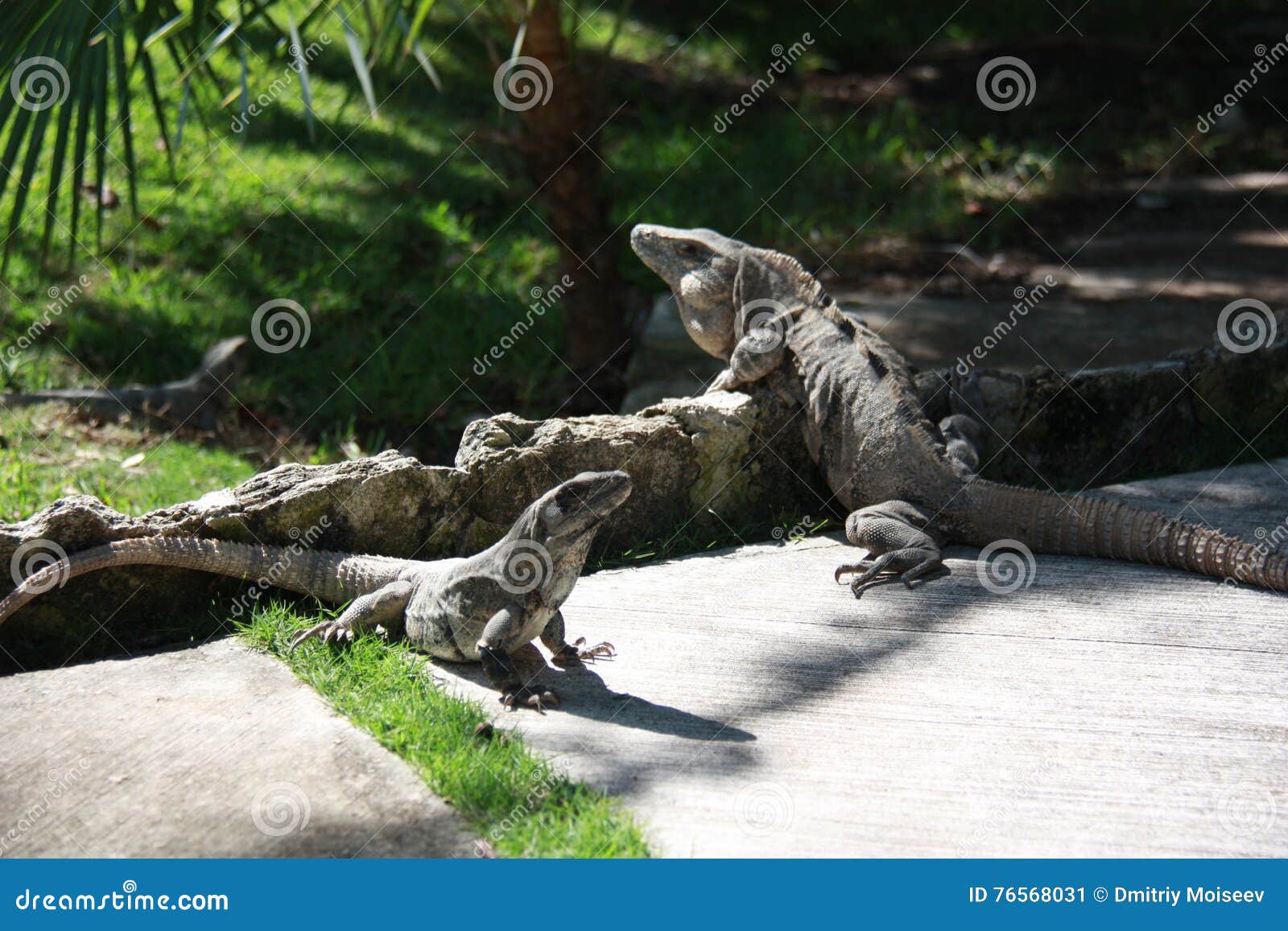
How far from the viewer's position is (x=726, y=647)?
4359 millimetres

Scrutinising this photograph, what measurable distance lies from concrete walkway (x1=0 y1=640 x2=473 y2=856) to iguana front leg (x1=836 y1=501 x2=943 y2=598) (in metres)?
2.07

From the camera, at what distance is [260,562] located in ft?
14.8

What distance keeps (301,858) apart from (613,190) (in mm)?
6751

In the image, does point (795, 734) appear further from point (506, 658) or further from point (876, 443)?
point (876, 443)

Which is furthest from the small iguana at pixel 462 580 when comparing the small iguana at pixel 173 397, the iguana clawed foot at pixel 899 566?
the small iguana at pixel 173 397

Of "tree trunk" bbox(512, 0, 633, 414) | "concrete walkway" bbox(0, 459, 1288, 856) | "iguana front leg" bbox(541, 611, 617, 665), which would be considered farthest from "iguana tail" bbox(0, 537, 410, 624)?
"tree trunk" bbox(512, 0, 633, 414)

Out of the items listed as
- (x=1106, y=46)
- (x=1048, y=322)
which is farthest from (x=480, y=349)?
(x=1106, y=46)

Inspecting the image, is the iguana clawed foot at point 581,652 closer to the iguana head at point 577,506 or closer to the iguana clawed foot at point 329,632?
the iguana head at point 577,506

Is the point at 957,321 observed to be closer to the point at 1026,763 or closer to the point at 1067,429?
the point at 1067,429

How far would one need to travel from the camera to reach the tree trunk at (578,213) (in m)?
7.11

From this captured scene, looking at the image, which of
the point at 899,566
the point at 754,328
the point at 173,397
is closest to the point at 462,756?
the point at 899,566

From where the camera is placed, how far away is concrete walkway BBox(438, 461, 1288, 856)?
331 centimetres

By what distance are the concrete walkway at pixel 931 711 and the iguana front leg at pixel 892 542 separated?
90 mm

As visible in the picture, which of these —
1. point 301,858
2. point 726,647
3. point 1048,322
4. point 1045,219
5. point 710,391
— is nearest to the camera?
point 301,858
